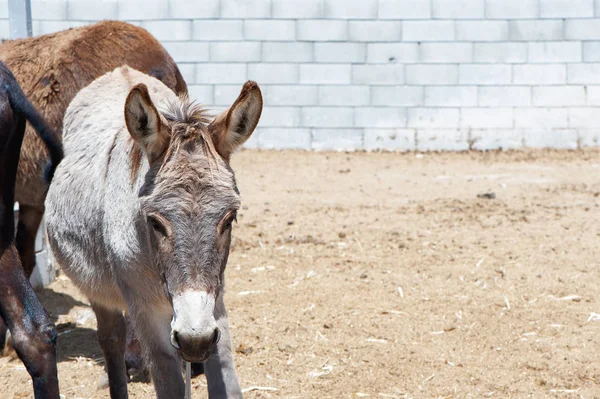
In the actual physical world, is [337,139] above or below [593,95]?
below

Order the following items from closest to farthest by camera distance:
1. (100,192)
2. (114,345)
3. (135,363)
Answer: (100,192), (114,345), (135,363)

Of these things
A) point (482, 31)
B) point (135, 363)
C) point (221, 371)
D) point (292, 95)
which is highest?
point (482, 31)

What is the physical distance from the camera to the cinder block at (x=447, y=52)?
11.6 meters

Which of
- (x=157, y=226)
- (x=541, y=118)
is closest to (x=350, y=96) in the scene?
(x=541, y=118)

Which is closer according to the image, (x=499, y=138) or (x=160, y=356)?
(x=160, y=356)

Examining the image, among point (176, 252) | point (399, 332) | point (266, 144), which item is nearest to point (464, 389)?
point (399, 332)

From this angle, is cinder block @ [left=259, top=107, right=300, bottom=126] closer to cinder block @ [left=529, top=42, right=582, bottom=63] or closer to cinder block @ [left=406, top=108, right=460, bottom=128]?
cinder block @ [left=406, top=108, right=460, bottom=128]

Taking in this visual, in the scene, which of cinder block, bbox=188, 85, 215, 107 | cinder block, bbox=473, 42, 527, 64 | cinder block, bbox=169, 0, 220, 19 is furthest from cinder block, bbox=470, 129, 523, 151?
cinder block, bbox=169, 0, 220, 19

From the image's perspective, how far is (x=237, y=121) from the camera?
319 cm

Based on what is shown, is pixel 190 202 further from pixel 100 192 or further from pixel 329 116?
pixel 329 116

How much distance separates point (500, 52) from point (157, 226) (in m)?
9.30

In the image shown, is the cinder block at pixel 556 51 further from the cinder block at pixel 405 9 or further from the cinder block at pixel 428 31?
the cinder block at pixel 405 9

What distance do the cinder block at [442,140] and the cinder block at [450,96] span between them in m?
0.36

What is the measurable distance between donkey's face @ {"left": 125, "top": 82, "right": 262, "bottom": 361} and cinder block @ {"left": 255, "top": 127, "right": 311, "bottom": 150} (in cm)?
849
